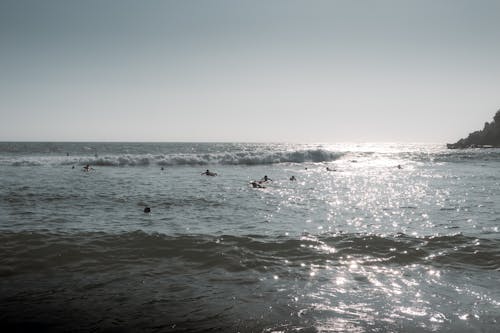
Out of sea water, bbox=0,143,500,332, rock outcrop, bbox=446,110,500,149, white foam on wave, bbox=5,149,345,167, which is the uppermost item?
rock outcrop, bbox=446,110,500,149

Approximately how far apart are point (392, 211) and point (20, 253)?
15134 millimetres

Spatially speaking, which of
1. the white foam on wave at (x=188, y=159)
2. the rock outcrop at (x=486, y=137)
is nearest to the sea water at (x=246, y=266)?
the white foam on wave at (x=188, y=159)

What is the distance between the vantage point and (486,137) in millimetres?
116812

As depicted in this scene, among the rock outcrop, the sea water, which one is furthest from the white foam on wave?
the rock outcrop

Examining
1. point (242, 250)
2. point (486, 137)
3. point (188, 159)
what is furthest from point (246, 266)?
point (486, 137)

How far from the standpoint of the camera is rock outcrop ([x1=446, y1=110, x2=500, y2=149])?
4486 inches

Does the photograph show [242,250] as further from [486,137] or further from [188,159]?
[486,137]

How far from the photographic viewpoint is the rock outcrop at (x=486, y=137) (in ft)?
374

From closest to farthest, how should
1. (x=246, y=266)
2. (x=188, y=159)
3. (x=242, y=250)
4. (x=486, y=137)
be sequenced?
(x=246, y=266)
(x=242, y=250)
(x=188, y=159)
(x=486, y=137)

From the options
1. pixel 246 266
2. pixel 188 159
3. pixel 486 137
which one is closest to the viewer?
pixel 246 266

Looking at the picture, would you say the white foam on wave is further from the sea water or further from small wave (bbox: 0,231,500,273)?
small wave (bbox: 0,231,500,273)

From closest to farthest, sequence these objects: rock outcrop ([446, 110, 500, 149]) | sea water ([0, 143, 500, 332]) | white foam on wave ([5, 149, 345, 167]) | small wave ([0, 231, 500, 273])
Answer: sea water ([0, 143, 500, 332])
small wave ([0, 231, 500, 273])
white foam on wave ([5, 149, 345, 167])
rock outcrop ([446, 110, 500, 149])

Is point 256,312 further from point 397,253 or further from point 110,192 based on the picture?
point 110,192

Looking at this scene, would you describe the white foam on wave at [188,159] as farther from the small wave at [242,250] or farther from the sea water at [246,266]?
the small wave at [242,250]
